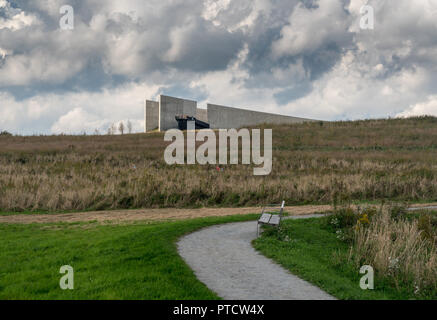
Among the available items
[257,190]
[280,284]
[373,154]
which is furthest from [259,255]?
[373,154]

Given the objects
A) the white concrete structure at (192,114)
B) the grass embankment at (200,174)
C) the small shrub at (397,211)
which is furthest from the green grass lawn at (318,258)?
the white concrete structure at (192,114)

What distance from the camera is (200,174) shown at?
30.1 meters

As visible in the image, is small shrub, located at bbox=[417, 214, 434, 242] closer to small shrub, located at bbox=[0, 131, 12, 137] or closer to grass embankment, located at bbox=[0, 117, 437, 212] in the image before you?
grass embankment, located at bbox=[0, 117, 437, 212]

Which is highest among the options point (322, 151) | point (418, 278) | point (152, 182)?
point (322, 151)

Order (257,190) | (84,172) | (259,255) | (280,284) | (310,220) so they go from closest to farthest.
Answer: (280,284) → (259,255) → (310,220) → (257,190) → (84,172)

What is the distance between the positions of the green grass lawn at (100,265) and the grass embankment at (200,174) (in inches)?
368

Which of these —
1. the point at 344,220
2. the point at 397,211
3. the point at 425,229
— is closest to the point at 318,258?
the point at 344,220

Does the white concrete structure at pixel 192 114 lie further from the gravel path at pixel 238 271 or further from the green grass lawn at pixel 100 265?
the gravel path at pixel 238 271

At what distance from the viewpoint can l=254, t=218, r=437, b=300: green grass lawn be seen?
8719 millimetres

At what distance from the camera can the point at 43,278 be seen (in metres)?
8.76

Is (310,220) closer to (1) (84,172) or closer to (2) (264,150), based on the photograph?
(1) (84,172)

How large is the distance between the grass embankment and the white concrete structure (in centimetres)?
450

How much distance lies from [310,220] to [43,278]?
1098 cm

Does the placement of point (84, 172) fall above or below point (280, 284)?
above
